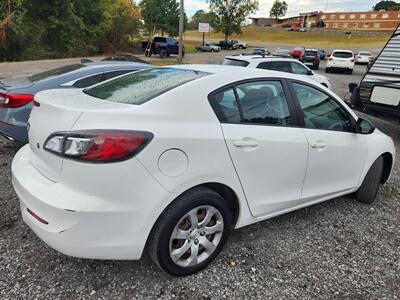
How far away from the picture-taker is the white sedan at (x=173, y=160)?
6.20ft

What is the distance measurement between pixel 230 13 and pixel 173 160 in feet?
174

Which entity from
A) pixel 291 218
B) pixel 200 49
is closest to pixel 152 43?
pixel 200 49

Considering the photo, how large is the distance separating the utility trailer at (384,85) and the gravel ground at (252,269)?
11.6ft

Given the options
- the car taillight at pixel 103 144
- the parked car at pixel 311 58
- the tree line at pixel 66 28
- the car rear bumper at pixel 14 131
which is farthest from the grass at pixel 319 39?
the car taillight at pixel 103 144

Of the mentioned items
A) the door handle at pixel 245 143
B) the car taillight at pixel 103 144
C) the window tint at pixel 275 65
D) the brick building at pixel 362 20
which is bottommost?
the door handle at pixel 245 143

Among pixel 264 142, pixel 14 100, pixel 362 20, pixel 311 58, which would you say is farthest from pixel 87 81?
pixel 362 20

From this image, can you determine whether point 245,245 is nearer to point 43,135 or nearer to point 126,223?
point 126,223

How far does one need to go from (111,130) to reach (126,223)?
59 centimetres

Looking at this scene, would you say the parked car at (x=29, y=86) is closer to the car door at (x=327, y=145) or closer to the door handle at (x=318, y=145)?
the car door at (x=327, y=145)

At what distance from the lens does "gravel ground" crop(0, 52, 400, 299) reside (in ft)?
7.33

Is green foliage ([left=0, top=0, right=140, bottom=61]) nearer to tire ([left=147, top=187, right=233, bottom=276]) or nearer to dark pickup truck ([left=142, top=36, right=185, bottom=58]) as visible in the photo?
dark pickup truck ([left=142, top=36, right=185, bottom=58])

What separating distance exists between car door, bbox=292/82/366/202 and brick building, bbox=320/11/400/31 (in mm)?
106729

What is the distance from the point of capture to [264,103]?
104 inches

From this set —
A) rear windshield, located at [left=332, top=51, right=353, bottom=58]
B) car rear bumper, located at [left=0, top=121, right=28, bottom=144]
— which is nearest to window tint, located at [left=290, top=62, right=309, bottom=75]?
car rear bumper, located at [left=0, top=121, right=28, bottom=144]
